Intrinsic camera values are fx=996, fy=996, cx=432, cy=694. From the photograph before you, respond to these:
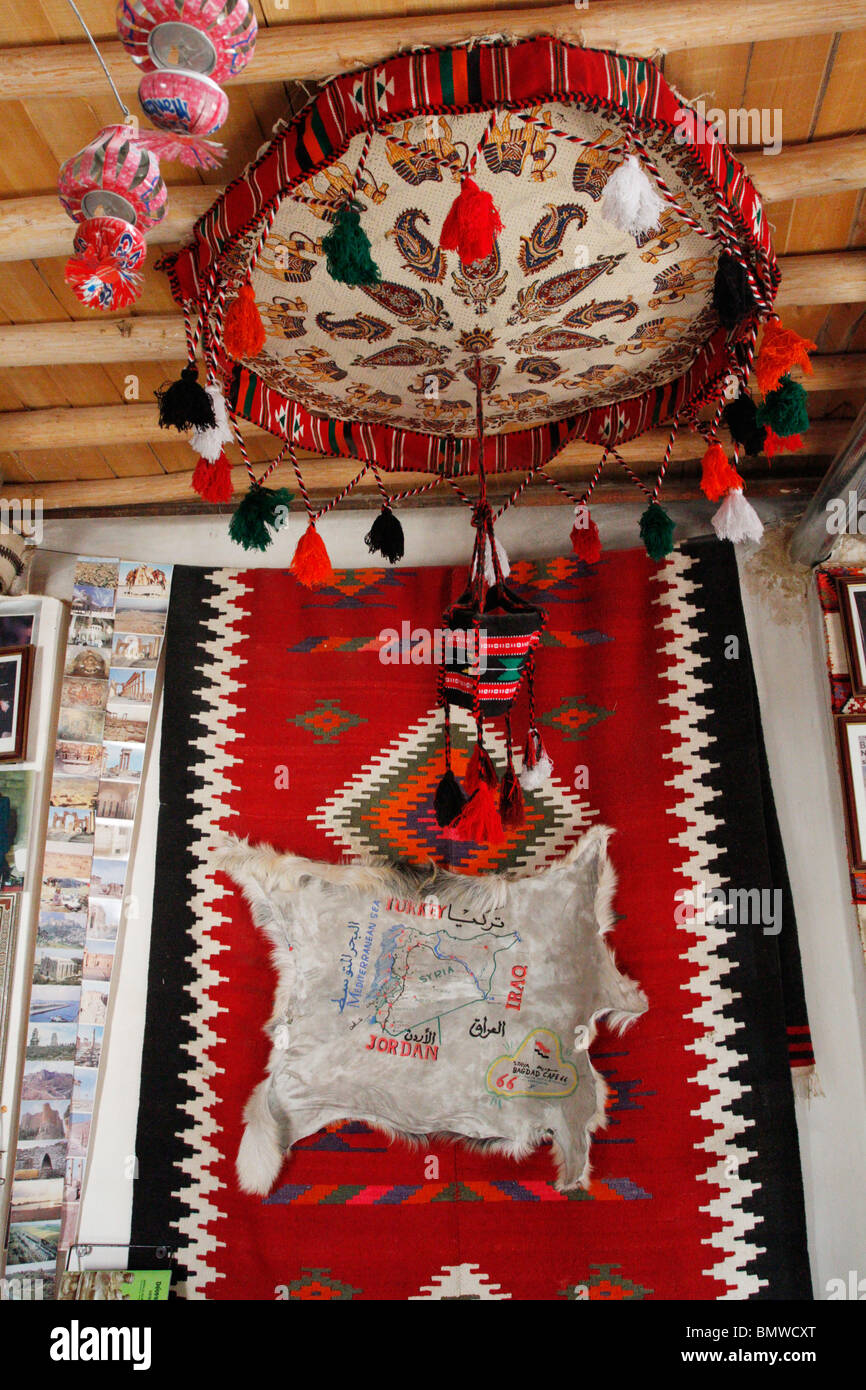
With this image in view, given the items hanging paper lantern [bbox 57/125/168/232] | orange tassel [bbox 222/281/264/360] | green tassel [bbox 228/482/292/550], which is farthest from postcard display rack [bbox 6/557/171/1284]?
hanging paper lantern [bbox 57/125/168/232]

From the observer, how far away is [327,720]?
11.4ft

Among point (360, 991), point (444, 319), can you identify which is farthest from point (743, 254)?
point (360, 991)

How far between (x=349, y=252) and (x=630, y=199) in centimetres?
51

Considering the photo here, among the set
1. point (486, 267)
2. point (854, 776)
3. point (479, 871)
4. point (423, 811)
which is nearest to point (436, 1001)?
point (479, 871)

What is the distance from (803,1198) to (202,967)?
1962 millimetres

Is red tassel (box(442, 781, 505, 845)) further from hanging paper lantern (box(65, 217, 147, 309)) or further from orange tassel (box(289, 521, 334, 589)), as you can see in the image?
hanging paper lantern (box(65, 217, 147, 309))

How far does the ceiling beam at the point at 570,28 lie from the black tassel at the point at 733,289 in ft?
1.33

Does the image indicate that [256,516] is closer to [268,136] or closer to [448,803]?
[268,136]

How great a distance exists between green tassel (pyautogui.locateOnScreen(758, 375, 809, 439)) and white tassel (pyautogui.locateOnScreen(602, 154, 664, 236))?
666 millimetres

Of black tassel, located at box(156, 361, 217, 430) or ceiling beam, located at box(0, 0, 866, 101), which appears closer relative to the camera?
ceiling beam, located at box(0, 0, 866, 101)

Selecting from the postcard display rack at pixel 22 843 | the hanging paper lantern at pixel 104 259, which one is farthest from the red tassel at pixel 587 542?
the postcard display rack at pixel 22 843

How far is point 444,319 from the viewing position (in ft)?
7.74

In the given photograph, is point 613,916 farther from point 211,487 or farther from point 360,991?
point 211,487

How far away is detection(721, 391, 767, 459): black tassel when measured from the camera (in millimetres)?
2410
